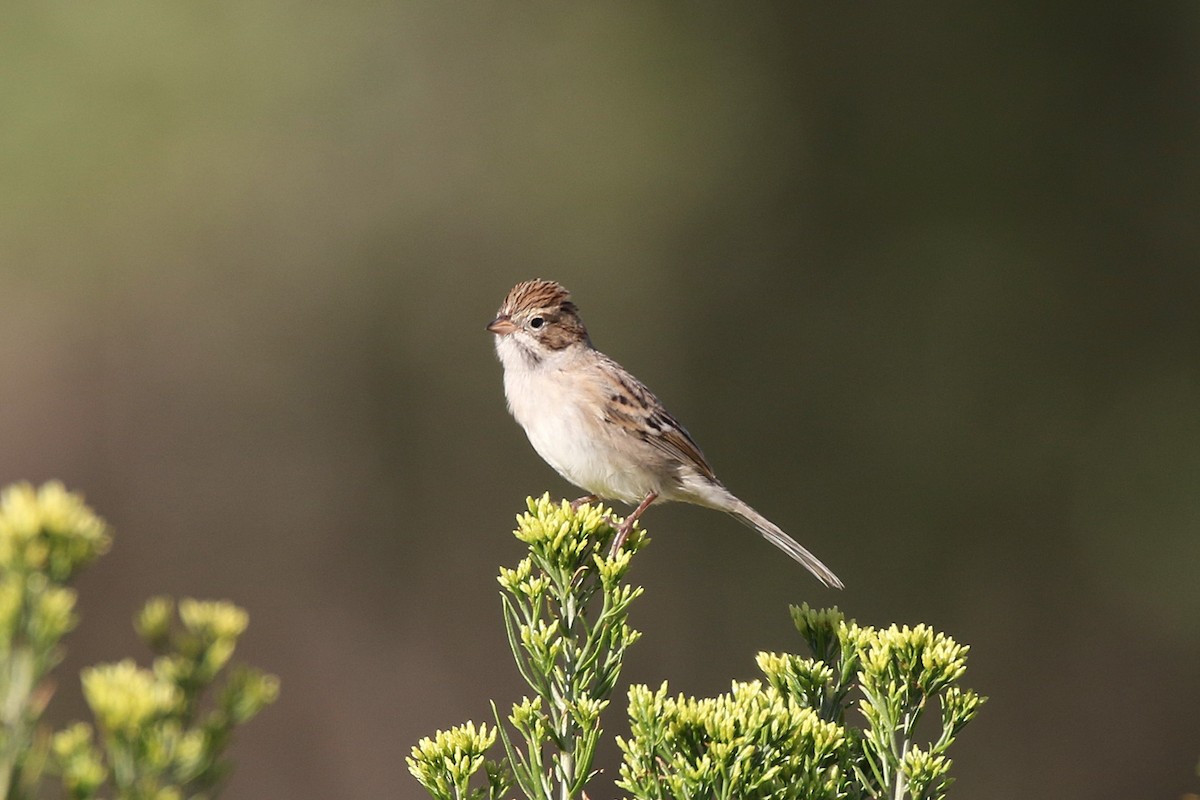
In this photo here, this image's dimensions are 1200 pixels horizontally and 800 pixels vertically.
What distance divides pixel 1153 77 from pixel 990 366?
161cm

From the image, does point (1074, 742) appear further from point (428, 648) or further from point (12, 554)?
point (12, 554)

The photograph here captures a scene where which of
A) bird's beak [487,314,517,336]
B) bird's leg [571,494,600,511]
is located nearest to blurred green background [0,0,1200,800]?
bird's beak [487,314,517,336]

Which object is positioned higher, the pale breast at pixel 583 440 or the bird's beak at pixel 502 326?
the bird's beak at pixel 502 326

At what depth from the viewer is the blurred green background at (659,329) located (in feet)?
19.6

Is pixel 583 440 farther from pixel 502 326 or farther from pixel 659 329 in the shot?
pixel 659 329

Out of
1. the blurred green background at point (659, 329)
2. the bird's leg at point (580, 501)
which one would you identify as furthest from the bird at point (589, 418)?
the blurred green background at point (659, 329)

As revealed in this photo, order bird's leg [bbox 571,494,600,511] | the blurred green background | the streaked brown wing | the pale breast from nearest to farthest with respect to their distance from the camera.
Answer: bird's leg [bbox 571,494,600,511]
the pale breast
the streaked brown wing
the blurred green background

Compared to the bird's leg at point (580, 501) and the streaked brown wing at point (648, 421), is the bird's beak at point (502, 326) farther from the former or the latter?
the bird's leg at point (580, 501)

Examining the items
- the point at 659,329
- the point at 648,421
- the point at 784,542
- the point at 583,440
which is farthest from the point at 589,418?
the point at 659,329

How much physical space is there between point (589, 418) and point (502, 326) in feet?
1.42

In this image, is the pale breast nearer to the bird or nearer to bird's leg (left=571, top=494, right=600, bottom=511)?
the bird

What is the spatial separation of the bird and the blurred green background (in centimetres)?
201

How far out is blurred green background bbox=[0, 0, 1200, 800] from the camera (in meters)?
5.96

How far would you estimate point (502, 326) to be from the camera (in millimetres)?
3973
